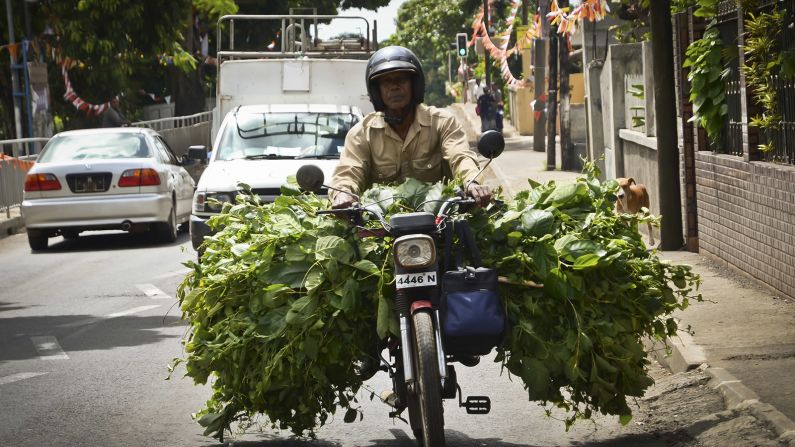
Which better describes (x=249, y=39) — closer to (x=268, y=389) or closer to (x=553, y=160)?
(x=553, y=160)

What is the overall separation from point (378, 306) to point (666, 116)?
27.0 ft

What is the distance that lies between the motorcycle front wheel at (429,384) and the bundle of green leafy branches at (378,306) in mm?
410

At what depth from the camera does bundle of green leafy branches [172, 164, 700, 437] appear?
5918 mm

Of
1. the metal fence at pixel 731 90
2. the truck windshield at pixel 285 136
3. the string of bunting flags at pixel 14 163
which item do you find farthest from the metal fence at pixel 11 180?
the metal fence at pixel 731 90

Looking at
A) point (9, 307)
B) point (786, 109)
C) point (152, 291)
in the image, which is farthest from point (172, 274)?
point (786, 109)

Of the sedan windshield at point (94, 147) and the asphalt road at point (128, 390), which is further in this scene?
the sedan windshield at point (94, 147)

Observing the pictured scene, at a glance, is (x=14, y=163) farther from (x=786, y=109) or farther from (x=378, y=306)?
(x=378, y=306)

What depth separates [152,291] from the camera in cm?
1307

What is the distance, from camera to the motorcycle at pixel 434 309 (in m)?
5.36

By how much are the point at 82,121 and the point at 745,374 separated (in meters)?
33.5

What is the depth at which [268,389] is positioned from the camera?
19.4ft

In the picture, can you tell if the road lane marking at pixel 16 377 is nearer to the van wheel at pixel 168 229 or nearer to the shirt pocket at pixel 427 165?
the shirt pocket at pixel 427 165

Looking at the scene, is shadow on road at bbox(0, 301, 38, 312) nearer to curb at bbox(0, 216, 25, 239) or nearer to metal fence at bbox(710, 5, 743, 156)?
metal fence at bbox(710, 5, 743, 156)

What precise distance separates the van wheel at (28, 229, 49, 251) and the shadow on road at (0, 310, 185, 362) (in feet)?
21.2
